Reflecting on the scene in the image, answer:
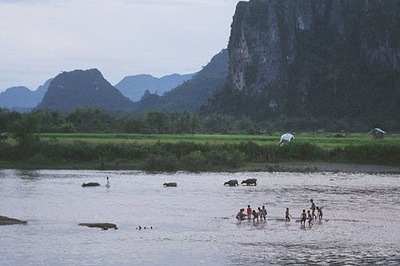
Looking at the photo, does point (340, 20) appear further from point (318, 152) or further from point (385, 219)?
point (385, 219)

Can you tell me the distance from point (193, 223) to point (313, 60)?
13734 centimetres

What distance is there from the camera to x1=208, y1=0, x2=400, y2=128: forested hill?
539ft

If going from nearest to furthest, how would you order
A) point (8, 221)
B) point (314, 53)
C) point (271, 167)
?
point (8, 221)
point (271, 167)
point (314, 53)

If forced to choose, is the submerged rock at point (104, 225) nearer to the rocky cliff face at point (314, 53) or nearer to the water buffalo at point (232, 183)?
the water buffalo at point (232, 183)

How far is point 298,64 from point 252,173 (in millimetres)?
104841

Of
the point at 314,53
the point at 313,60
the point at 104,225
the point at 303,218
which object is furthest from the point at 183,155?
the point at 314,53

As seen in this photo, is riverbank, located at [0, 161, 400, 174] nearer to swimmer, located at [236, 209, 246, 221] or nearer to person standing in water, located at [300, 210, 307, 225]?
swimmer, located at [236, 209, 246, 221]

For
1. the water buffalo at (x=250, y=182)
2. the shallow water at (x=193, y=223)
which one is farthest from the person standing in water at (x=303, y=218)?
the water buffalo at (x=250, y=182)

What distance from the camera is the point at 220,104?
582ft

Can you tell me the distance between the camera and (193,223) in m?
39.5

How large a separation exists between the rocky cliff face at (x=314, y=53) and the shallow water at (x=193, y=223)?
340 feet

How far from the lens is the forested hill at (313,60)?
16438 centimetres

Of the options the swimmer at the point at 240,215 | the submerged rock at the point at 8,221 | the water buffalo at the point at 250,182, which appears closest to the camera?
the submerged rock at the point at 8,221

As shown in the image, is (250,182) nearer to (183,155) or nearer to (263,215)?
(183,155)
